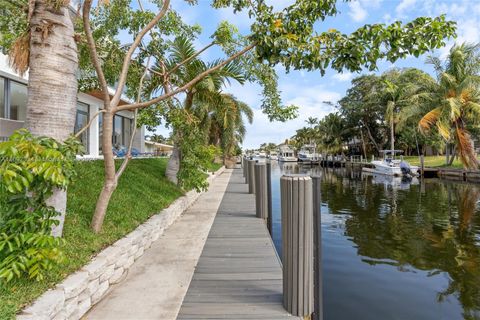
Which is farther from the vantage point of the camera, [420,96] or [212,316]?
[420,96]

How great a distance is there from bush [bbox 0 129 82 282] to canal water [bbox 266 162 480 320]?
4.09 metres

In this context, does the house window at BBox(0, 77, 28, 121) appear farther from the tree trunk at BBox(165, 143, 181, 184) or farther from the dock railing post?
the dock railing post

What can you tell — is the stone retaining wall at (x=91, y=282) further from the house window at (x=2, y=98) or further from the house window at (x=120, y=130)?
the house window at (x=120, y=130)

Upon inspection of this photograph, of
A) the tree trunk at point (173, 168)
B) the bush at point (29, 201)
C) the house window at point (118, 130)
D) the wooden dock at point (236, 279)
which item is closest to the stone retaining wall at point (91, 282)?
the bush at point (29, 201)

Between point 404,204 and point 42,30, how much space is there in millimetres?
14655

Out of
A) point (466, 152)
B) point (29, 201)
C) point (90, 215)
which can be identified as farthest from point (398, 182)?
point (29, 201)

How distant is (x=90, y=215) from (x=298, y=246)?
3.88 m

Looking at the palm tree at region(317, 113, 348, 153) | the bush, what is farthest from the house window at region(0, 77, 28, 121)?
the palm tree at region(317, 113, 348, 153)

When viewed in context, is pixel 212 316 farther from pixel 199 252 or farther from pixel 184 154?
pixel 184 154

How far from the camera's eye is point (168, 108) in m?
8.02

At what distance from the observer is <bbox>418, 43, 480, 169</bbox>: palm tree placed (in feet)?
73.7

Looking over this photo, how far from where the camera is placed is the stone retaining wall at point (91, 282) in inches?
112

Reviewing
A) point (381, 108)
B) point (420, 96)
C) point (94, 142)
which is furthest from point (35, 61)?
point (381, 108)

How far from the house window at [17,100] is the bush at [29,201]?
1148cm
